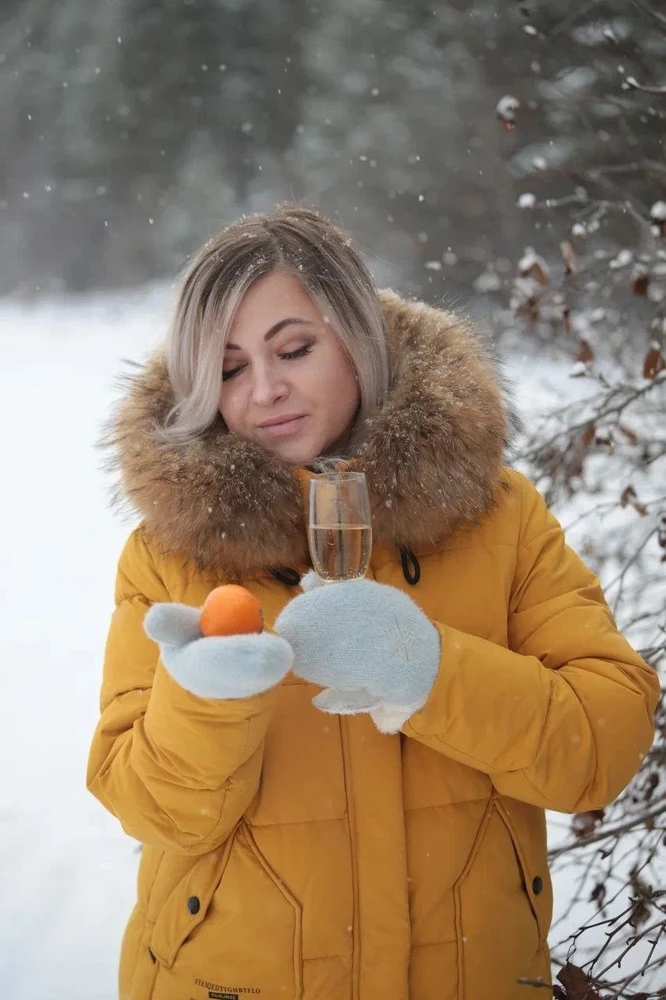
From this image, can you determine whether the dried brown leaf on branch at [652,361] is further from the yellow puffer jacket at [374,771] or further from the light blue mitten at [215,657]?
the light blue mitten at [215,657]

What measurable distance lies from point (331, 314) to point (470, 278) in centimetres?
817

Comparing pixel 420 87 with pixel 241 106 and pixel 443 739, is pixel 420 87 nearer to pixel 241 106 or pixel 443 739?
pixel 241 106

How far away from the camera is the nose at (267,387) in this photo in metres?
1.75

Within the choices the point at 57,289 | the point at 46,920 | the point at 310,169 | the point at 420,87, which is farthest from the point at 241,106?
the point at 46,920

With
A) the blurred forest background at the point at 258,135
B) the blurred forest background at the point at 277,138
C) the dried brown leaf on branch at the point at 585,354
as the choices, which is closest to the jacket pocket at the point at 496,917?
the dried brown leaf on branch at the point at 585,354

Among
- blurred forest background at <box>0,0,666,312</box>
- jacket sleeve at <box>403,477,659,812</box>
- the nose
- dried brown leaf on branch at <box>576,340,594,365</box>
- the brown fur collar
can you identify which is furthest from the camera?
blurred forest background at <box>0,0,666,312</box>

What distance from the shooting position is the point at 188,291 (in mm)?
1888

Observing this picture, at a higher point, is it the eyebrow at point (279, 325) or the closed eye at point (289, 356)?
the eyebrow at point (279, 325)

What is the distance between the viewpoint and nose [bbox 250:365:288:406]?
5.74 ft

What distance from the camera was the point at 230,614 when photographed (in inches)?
46.8

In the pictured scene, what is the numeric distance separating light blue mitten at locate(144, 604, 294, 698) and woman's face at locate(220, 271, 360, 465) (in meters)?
0.65

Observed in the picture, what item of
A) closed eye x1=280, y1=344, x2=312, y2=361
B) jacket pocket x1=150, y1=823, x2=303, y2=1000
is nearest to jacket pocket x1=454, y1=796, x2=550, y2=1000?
jacket pocket x1=150, y1=823, x2=303, y2=1000

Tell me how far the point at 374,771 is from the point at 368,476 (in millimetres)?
544

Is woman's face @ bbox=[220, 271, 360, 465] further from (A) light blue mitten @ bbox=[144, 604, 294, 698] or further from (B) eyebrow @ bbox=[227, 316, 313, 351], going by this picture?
(A) light blue mitten @ bbox=[144, 604, 294, 698]
